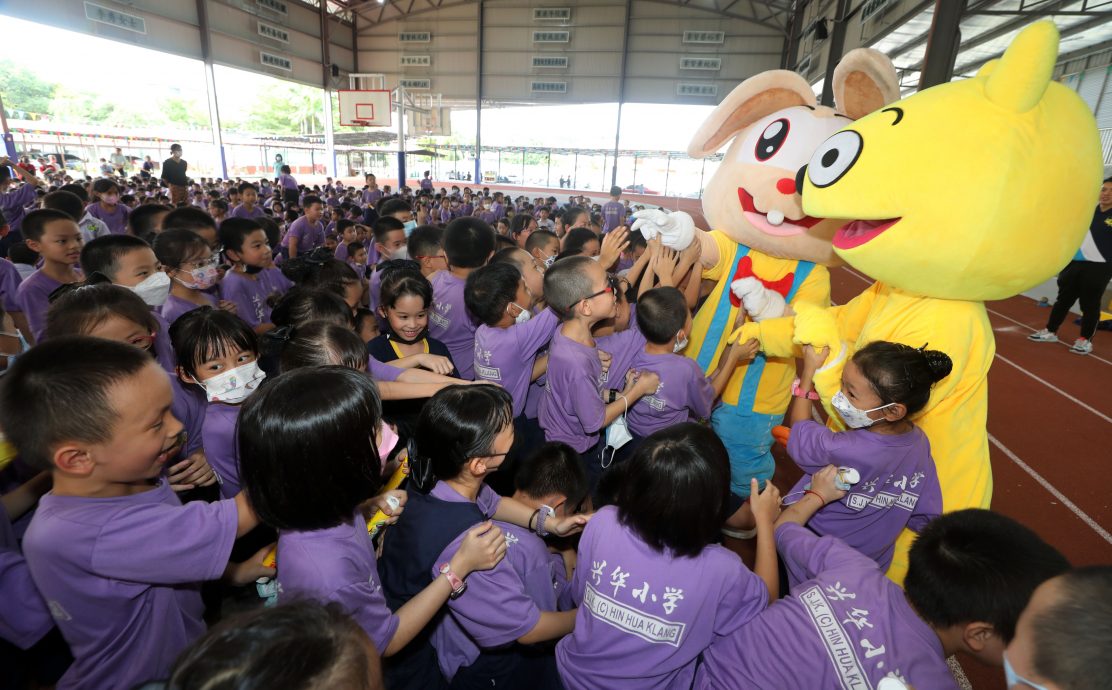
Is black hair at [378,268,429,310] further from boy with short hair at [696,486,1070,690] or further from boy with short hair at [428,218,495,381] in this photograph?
boy with short hair at [696,486,1070,690]

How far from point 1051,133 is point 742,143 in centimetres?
134

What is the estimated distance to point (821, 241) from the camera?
8.22ft

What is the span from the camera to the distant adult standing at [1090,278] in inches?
228

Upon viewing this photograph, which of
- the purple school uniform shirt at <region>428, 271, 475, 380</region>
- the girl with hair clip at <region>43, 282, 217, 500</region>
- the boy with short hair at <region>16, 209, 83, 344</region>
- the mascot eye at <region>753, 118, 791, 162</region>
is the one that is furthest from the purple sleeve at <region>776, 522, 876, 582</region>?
the boy with short hair at <region>16, 209, 83, 344</region>

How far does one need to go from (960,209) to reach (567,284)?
141 cm

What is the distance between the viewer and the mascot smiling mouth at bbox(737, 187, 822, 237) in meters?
2.49

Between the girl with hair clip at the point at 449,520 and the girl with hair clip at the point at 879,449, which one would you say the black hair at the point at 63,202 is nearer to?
the girl with hair clip at the point at 449,520

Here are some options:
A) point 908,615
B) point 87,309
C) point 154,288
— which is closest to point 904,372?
point 908,615

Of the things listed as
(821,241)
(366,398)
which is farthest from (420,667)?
(821,241)

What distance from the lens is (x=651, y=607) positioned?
1307 mm

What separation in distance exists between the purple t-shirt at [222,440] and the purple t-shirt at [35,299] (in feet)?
6.85

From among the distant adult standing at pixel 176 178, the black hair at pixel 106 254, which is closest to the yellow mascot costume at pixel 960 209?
the black hair at pixel 106 254

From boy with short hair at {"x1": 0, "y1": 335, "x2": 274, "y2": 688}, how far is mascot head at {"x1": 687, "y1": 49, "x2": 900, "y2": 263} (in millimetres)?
2431

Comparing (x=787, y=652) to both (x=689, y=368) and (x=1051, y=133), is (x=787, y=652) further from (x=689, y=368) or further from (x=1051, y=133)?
(x=1051, y=133)
